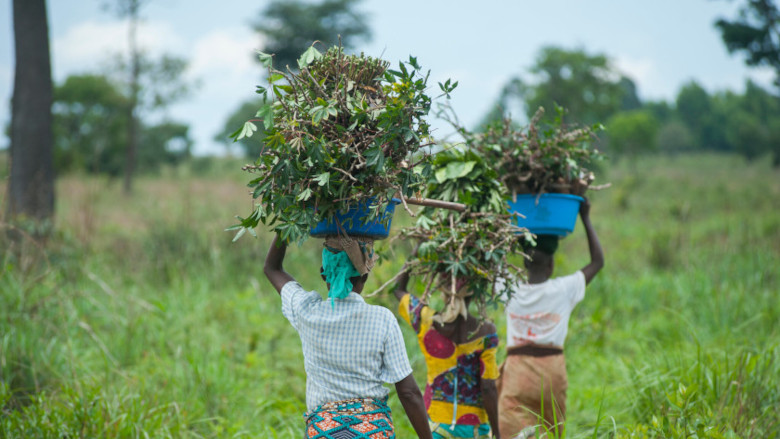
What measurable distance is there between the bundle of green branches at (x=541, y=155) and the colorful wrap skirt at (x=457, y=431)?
4.42ft

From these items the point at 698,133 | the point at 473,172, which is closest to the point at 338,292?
the point at 473,172

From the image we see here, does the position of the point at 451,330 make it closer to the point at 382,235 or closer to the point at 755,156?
the point at 382,235

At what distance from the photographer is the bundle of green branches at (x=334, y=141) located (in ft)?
7.25

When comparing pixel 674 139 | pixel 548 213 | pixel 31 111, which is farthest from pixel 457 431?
pixel 674 139

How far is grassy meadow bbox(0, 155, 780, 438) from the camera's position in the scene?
3.64 m

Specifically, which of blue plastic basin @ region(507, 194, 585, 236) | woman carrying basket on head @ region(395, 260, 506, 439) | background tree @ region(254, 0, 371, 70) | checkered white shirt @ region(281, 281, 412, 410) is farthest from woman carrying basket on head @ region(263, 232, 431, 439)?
background tree @ region(254, 0, 371, 70)

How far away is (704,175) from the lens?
28.3m

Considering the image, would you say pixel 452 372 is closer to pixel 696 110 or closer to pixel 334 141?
pixel 334 141

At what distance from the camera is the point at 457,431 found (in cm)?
313

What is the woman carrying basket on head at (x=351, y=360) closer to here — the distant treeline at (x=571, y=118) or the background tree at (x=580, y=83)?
the distant treeline at (x=571, y=118)

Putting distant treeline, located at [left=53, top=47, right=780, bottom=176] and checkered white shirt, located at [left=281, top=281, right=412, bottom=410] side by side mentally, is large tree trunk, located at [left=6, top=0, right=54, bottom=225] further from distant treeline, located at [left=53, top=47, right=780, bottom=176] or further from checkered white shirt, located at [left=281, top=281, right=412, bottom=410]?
checkered white shirt, located at [left=281, top=281, right=412, bottom=410]

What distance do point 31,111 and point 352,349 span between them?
770 cm

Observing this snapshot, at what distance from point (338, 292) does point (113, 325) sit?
13.4ft

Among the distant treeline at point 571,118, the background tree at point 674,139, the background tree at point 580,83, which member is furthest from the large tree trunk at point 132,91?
the background tree at point 674,139
